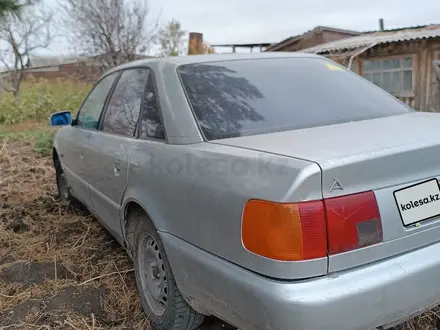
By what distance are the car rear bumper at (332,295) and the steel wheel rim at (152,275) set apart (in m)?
0.64

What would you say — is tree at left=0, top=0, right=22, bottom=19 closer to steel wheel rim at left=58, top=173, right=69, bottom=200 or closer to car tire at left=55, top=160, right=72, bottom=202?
car tire at left=55, top=160, right=72, bottom=202

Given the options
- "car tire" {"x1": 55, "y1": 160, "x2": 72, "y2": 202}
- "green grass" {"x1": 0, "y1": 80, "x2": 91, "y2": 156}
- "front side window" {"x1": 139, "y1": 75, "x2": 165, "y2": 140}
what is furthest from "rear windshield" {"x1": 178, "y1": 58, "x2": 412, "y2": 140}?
"green grass" {"x1": 0, "y1": 80, "x2": 91, "y2": 156}

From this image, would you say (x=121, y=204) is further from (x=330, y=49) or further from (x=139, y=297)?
(x=330, y=49)

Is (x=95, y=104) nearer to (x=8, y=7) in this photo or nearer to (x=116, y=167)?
(x=116, y=167)

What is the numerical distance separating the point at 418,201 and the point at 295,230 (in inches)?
21.6

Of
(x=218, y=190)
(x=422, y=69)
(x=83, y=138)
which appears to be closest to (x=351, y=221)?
(x=218, y=190)

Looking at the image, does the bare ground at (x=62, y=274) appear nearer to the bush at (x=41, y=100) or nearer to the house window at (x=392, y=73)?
the bush at (x=41, y=100)

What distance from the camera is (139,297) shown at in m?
2.91

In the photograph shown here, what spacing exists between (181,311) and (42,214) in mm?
3065

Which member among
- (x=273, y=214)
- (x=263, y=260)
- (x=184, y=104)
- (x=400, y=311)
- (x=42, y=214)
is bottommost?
(x=42, y=214)

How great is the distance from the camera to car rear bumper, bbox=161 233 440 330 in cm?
157

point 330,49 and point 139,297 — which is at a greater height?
point 330,49

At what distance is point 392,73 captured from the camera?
1315cm

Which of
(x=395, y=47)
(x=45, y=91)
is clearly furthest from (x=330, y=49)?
(x=45, y=91)
